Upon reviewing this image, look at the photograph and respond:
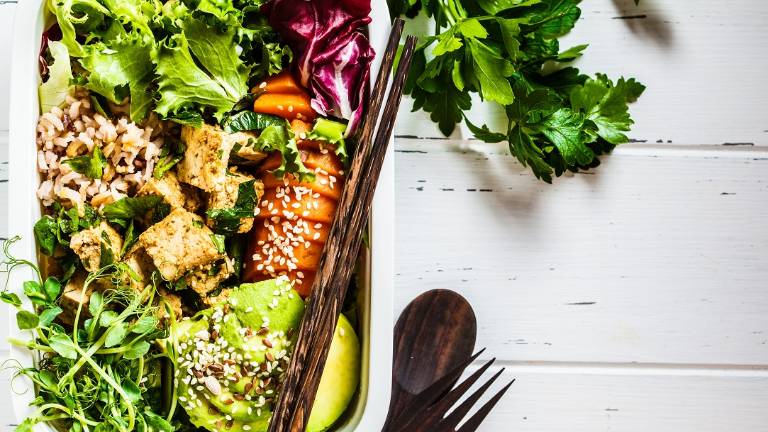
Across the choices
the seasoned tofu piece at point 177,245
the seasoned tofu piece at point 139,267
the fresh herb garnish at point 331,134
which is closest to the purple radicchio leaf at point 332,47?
the fresh herb garnish at point 331,134

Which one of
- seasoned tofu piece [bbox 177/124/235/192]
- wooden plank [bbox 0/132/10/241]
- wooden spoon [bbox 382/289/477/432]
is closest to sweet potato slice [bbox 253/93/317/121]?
seasoned tofu piece [bbox 177/124/235/192]

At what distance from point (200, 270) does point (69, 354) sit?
0.30 m

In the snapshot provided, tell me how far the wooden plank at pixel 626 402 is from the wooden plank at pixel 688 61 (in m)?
0.67

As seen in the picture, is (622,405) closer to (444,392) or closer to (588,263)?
(588,263)

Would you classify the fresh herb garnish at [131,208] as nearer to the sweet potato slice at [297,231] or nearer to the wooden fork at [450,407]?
the sweet potato slice at [297,231]

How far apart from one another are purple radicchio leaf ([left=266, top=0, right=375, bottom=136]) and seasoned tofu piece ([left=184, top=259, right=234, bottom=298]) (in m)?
0.40

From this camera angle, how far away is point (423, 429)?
67.9 inches

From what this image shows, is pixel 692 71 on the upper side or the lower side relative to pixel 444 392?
upper

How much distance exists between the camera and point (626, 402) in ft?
A: 6.43

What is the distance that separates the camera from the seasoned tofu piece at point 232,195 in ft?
4.90

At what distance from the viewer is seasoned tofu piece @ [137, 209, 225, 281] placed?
4.82ft

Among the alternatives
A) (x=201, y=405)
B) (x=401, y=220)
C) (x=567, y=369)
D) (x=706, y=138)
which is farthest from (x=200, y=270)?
(x=706, y=138)

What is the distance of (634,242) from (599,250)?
0.10 m

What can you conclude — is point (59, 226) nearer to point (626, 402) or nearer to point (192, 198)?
point (192, 198)
